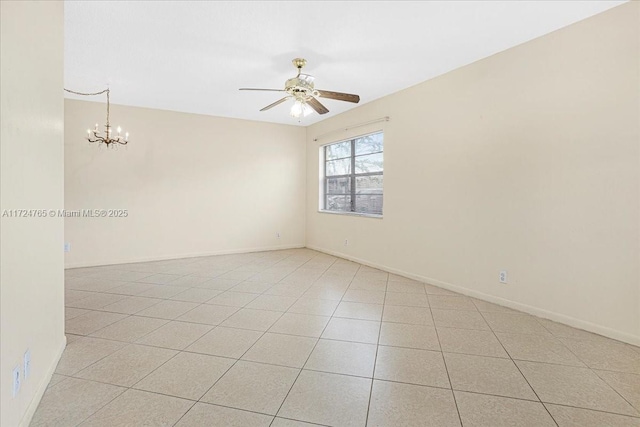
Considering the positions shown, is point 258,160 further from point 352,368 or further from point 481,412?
point 481,412

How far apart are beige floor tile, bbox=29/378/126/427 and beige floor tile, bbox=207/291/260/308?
142cm

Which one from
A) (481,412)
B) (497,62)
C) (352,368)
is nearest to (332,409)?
(352,368)

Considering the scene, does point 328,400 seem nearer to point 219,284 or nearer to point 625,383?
point 625,383

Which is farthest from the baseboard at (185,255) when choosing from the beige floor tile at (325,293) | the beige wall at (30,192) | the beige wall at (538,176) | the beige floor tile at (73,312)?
the beige wall at (30,192)

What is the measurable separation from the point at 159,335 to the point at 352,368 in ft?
5.14

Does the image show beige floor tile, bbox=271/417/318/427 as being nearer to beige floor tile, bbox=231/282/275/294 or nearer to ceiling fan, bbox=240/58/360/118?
beige floor tile, bbox=231/282/275/294

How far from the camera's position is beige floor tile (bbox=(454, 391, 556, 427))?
1482 mm

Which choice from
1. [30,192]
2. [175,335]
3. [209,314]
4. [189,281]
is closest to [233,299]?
[209,314]

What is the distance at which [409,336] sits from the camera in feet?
7.92

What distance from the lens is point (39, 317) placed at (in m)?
1.66

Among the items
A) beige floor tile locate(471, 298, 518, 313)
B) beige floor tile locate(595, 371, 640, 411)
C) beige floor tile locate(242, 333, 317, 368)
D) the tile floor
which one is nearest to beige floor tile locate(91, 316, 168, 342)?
the tile floor

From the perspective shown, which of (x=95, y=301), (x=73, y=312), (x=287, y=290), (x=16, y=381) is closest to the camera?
(x=16, y=381)

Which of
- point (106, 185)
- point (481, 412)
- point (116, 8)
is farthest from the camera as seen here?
point (106, 185)

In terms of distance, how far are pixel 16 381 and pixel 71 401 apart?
0.39 meters
